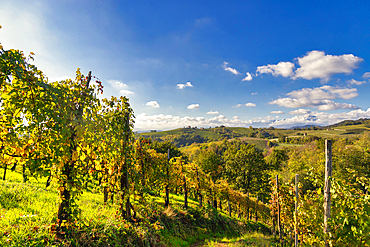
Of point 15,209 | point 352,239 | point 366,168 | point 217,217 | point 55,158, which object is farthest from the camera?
point 366,168

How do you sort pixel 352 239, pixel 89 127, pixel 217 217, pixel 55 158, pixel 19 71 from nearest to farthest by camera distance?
pixel 19 71 < pixel 55 158 < pixel 352 239 < pixel 89 127 < pixel 217 217

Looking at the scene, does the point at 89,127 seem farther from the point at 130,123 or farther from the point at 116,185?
the point at 116,185

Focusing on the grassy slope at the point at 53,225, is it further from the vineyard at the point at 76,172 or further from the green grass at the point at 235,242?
the green grass at the point at 235,242

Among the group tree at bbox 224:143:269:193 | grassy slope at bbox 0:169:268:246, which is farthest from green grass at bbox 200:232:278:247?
tree at bbox 224:143:269:193

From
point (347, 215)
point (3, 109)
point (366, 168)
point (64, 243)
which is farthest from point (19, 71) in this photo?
point (366, 168)

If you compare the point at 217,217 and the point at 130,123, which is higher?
the point at 130,123

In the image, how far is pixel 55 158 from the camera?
3.28 m

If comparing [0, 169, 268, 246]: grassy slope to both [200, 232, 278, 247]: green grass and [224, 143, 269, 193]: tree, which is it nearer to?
[200, 232, 278, 247]: green grass

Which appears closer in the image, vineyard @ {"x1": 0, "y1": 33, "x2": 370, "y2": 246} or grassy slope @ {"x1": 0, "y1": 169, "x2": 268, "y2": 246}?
vineyard @ {"x1": 0, "y1": 33, "x2": 370, "y2": 246}

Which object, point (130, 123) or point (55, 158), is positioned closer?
point (55, 158)

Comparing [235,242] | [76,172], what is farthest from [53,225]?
[235,242]

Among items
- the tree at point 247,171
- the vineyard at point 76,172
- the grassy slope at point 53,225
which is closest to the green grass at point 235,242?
the grassy slope at point 53,225

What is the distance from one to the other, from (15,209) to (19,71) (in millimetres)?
4396

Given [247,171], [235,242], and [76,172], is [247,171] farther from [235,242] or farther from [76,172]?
[76,172]
